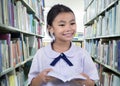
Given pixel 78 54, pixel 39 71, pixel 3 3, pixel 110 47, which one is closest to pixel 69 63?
pixel 78 54

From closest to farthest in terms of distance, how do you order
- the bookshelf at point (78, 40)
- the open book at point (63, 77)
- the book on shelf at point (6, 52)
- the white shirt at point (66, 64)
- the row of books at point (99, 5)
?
the open book at point (63, 77) → the white shirt at point (66, 64) → the book on shelf at point (6, 52) → the row of books at point (99, 5) → the bookshelf at point (78, 40)

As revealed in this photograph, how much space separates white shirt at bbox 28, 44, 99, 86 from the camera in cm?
121

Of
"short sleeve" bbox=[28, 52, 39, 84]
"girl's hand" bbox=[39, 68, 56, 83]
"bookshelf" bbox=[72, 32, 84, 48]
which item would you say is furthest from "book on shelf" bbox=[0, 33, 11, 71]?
"bookshelf" bbox=[72, 32, 84, 48]

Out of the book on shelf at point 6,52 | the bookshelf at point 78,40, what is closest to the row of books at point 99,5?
the book on shelf at point 6,52

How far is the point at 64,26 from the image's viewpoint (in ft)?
4.14

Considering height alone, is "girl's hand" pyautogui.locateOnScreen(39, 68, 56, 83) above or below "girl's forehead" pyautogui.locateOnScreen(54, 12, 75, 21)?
below

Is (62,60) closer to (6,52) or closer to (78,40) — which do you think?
(6,52)

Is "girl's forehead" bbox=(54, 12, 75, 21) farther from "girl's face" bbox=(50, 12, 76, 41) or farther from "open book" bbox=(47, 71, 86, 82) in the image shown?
"open book" bbox=(47, 71, 86, 82)

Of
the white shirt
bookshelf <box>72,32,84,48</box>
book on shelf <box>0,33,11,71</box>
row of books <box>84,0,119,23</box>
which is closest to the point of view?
the white shirt

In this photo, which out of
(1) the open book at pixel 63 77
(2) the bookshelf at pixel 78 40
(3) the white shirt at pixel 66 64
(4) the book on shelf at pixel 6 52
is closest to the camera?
(1) the open book at pixel 63 77

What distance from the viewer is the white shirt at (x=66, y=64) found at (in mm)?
1210

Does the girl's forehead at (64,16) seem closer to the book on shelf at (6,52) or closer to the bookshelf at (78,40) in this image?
the book on shelf at (6,52)

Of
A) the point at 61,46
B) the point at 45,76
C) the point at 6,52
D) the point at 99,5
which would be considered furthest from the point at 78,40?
the point at 45,76

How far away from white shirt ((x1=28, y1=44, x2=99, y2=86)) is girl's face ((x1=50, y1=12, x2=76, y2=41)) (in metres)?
0.09
